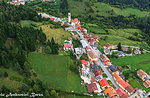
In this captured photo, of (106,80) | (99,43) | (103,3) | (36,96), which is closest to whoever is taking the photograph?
(36,96)

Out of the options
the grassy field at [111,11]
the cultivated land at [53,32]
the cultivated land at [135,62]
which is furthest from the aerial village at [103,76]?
the grassy field at [111,11]

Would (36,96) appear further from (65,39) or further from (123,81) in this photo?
(65,39)

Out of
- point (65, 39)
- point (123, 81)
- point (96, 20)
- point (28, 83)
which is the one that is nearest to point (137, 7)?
point (96, 20)

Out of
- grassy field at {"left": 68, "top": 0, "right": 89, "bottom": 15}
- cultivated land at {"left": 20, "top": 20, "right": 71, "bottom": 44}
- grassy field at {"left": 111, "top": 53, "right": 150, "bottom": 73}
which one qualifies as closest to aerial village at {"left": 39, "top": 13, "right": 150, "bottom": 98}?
grassy field at {"left": 111, "top": 53, "right": 150, "bottom": 73}

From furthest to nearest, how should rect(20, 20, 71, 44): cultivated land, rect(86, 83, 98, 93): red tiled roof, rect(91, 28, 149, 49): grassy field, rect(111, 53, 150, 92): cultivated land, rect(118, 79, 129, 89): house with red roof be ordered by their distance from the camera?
rect(91, 28, 149, 49): grassy field, rect(20, 20, 71, 44): cultivated land, rect(111, 53, 150, 92): cultivated land, rect(118, 79, 129, 89): house with red roof, rect(86, 83, 98, 93): red tiled roof

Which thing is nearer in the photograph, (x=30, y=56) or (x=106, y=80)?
(x=106, y=80)

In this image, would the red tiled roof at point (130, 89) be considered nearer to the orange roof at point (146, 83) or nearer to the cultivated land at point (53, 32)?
the orange roof at point (146, 83)

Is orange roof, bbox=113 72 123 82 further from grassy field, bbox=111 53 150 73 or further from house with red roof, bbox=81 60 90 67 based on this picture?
house with red roof, bbox=81 60 90 67
